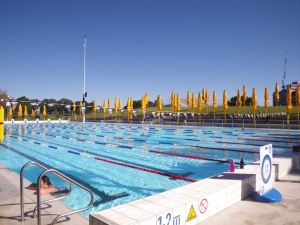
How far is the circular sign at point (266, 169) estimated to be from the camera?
183 inches

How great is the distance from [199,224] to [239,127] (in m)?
22.4

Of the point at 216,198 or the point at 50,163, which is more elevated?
the point at 216,198

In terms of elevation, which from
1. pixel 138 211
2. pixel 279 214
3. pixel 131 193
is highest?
pixel 138 211

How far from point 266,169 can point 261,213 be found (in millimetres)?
1049

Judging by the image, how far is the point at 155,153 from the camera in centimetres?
1173

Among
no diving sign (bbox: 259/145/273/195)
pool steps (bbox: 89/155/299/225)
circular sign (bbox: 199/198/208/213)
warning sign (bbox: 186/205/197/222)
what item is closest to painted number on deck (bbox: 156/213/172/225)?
pool steps (bbox: 89/155/299/225)

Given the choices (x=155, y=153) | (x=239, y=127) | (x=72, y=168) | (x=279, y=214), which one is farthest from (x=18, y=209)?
(x=239, y=127)

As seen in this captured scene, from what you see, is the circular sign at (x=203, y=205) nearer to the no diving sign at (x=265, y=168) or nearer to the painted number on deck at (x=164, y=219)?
the painted number on deck at (x=164, y=219)

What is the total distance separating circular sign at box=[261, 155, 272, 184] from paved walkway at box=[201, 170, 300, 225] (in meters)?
0.46

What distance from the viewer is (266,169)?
4.80m

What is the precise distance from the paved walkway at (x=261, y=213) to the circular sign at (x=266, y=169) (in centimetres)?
46

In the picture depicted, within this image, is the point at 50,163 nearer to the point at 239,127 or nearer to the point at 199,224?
the point at 199,224

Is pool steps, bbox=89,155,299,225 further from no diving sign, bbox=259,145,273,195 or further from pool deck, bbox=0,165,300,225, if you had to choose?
no diving sign, bbox=259,145,273,195

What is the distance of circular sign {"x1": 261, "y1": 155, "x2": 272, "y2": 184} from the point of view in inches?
183
